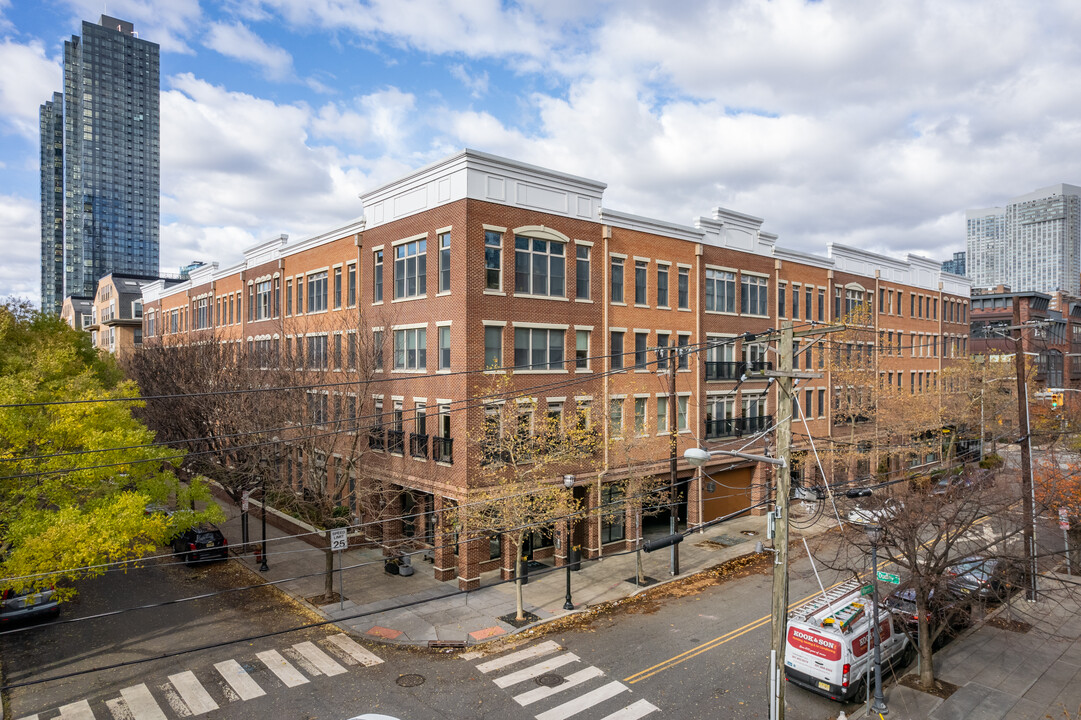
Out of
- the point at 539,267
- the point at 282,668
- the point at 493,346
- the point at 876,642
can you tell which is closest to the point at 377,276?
the point at 493,346

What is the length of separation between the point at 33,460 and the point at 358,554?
14316 millimetres

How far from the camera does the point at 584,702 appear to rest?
15789 mm

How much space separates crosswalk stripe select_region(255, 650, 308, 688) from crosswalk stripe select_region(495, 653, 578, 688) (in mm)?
5518

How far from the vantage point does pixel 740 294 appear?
37.0 metres

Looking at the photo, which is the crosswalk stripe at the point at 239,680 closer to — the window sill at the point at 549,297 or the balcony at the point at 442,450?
the balcony at the point at 442,450

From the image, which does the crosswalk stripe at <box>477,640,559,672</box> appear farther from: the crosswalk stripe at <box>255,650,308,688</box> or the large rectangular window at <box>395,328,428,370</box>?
the large rectangular window at <box>395,328,428,370</box>

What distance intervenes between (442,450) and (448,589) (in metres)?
5.50

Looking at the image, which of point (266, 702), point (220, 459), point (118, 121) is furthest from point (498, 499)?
point (118, 121)

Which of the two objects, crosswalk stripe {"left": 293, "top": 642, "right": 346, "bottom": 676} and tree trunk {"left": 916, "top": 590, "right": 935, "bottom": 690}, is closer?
tree trunk {"left": 916, "top": 590, "right": 935, "bottom": 690}

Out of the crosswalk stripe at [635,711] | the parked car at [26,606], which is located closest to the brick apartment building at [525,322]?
the crosswalk stripe at [635,711]

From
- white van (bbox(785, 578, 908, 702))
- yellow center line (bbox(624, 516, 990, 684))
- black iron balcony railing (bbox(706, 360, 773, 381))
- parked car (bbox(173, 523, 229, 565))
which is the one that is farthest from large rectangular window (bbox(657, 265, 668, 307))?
parked car (bbox(173, 523, 229, 565))

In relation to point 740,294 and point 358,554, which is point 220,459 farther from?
point 740,294

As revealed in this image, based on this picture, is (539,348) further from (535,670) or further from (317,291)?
(317,291)

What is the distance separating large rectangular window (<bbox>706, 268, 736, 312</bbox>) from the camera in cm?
3525
